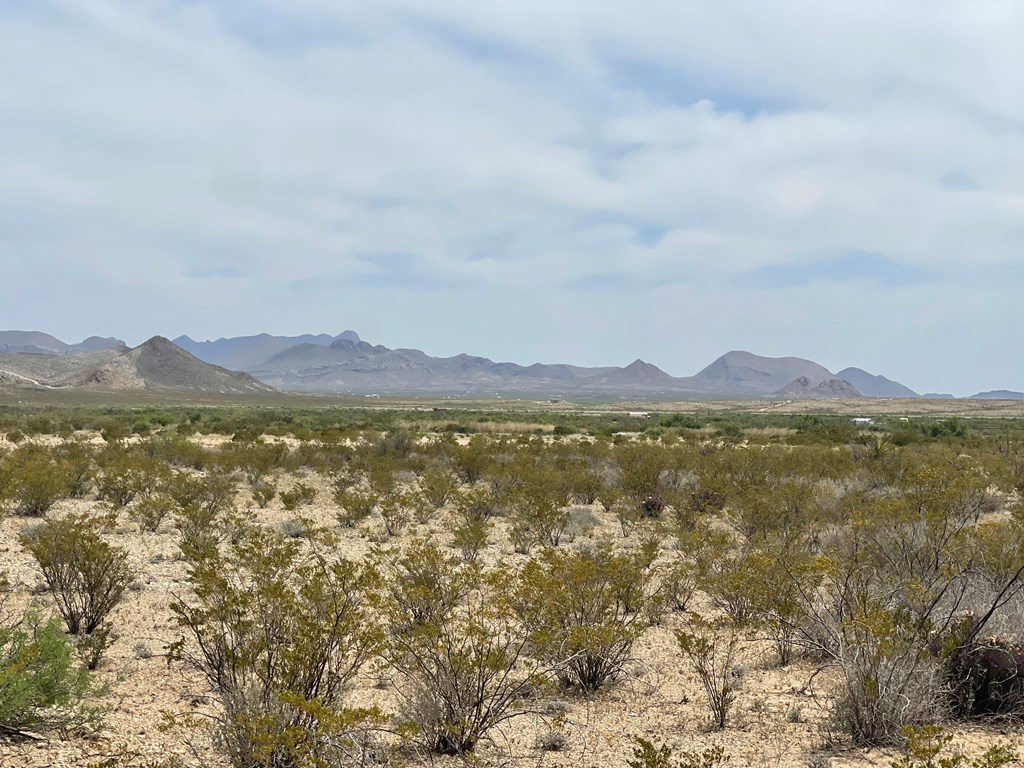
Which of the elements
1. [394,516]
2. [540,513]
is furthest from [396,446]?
[540,513]

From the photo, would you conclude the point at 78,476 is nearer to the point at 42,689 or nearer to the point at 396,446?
the point at 396,446

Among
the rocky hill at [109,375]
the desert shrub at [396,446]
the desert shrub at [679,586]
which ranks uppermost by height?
the rocky hill at [109,375]

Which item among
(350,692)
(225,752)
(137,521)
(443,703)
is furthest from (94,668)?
(137,521)

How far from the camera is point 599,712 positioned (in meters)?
7.20

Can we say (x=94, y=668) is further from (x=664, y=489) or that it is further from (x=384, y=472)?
(x=664, y=489)

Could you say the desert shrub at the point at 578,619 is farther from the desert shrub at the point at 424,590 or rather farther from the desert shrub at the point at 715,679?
the desert shrub at the point at 424,590

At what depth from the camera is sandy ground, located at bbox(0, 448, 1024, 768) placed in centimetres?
589

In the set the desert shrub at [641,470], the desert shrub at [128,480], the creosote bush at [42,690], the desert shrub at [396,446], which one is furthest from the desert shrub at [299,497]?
the creosote bush at [42,690]

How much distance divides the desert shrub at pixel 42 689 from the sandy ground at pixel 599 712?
16 cm

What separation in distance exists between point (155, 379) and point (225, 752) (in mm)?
210656

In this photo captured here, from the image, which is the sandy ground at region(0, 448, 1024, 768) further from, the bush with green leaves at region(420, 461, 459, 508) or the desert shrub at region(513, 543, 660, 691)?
the bush with green leaves at region(420, 461, 459, 508)

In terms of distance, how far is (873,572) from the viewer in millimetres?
9281

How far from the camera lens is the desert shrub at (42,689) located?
5.41 meters

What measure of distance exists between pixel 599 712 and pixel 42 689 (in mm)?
5027
